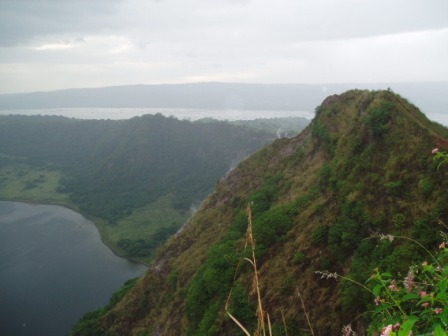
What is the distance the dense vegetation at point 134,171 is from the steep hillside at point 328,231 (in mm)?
58684

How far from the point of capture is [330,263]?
640 inches

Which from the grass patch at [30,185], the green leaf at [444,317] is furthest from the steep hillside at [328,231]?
Result: the grass patch at [30,185]

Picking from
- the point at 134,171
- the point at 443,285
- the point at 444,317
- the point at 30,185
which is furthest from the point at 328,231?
the point at 30,185

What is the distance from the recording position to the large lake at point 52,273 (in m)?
55.9

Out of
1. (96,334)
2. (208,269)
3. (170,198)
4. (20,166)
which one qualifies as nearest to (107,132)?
(20,166)

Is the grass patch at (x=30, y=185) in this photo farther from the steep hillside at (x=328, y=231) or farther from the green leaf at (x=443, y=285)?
the green leaf at (x=443, y=285)

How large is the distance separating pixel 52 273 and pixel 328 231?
232ft

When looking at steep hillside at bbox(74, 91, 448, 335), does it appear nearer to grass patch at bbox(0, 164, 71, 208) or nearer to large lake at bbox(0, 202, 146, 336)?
large lake at bbox(0, 202, 146, 336)

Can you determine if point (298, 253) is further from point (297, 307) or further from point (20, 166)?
point (20, 166)

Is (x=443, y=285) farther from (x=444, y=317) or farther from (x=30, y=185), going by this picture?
(x=30, y=185)

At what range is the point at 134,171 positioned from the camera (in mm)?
146375

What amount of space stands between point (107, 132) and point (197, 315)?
184 m

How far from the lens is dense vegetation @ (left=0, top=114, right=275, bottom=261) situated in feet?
342

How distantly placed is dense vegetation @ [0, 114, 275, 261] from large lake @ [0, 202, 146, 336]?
7.10 metres
